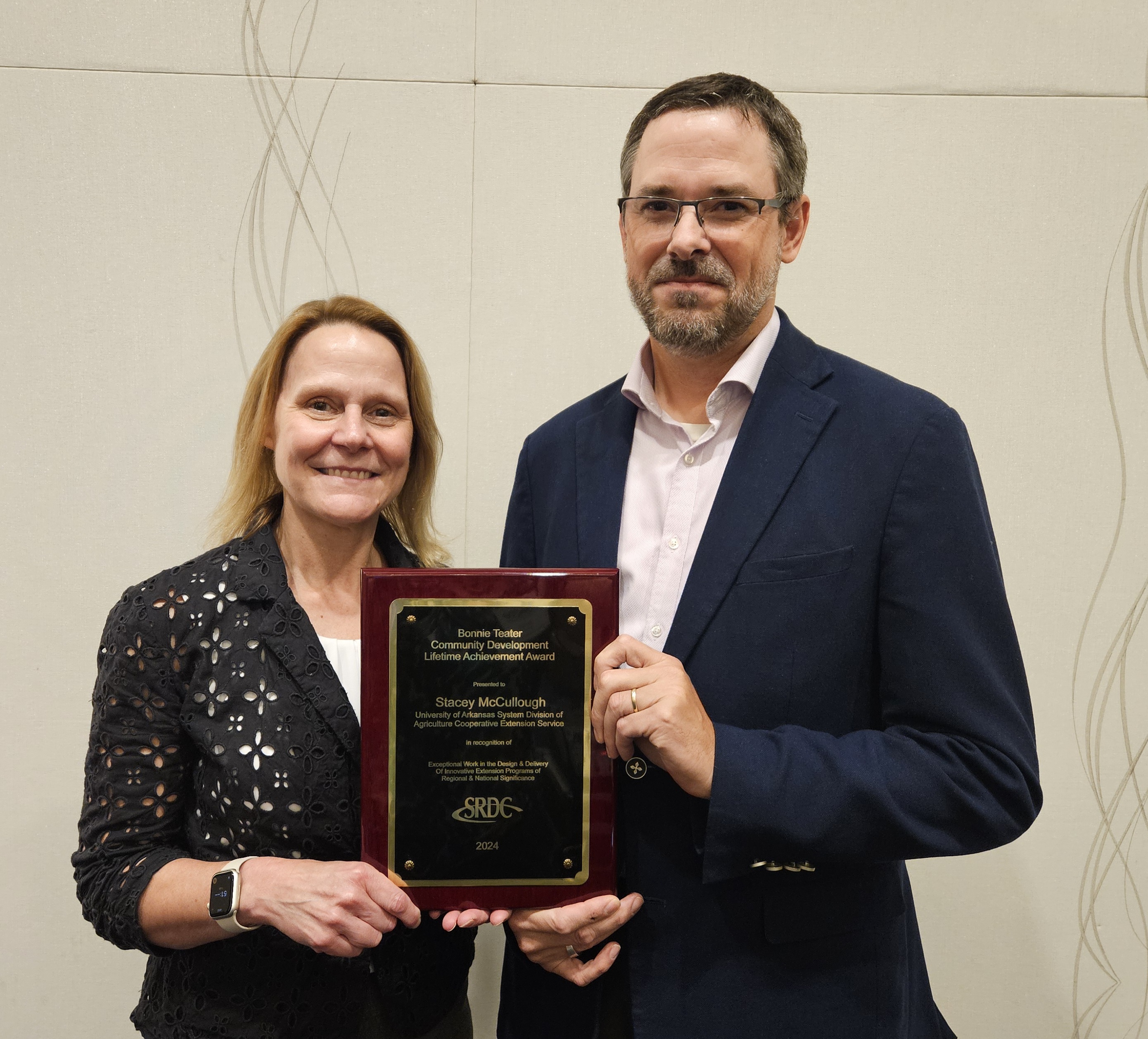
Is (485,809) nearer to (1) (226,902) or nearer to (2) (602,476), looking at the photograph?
(1) (226,902)

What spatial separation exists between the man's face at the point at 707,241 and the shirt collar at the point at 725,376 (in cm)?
4

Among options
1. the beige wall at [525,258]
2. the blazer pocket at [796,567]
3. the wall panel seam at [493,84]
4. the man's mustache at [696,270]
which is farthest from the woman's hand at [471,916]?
the wall panel seam at [493,84]

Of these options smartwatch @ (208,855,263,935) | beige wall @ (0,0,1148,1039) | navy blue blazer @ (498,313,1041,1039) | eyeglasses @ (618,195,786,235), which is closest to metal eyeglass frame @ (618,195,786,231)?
eyeglasses @ (618,195,786,235)

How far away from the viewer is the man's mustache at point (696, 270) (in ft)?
4.52

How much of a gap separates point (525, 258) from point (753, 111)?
843mm

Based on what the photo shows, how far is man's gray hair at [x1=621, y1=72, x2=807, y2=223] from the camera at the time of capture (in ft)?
4.57

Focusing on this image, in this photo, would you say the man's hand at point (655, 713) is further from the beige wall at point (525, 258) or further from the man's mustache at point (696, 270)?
the beige wall at point (525, 258)

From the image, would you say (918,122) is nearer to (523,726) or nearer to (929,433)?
(929,433)

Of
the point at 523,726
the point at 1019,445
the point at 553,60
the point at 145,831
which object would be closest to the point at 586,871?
the point at 523,726

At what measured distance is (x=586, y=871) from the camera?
1.25 m

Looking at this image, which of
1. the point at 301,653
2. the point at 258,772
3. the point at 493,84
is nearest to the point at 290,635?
the point at 301,653

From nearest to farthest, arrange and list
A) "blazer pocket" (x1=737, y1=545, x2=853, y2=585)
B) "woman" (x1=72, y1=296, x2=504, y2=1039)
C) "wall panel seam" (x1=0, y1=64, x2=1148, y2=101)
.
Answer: "blazer pocket" (x1=737, y1=545, x2=853, y2=585) < "woman" (x1=72, y1=296, x2=504, y2=1039) < "wall panel seam" (x1=0, y1=64, x2=1148, y2=101)

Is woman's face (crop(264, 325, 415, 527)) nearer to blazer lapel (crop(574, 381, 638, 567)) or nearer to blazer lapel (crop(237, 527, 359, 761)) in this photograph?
blazer lapel (crop(237, 527, 359, 761))

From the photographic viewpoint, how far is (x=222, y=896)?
127 centimetres
